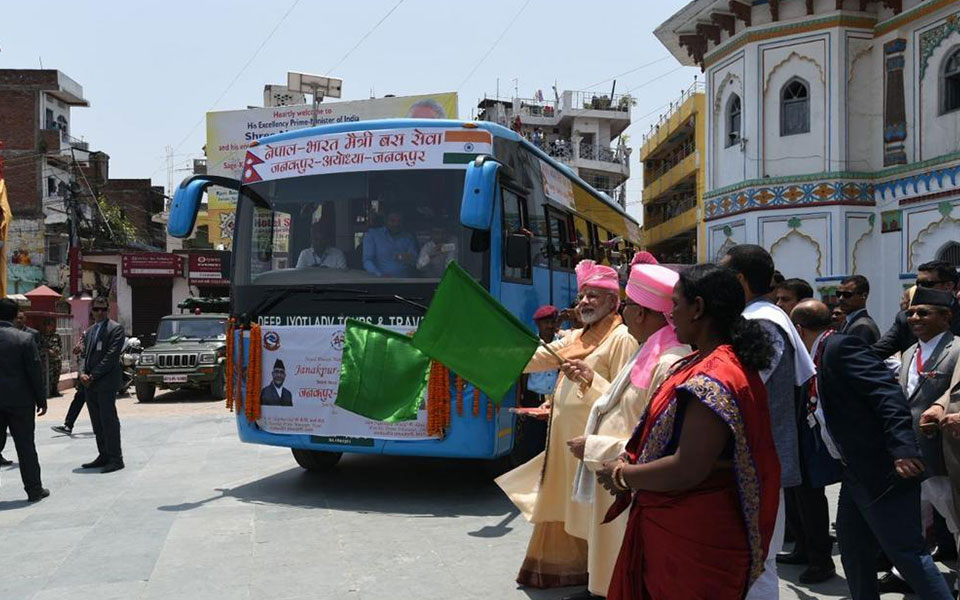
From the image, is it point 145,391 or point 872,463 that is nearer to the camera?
point 872,463

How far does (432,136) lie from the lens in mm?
7559

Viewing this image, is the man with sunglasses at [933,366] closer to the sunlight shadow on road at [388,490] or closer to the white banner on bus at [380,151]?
the sunlight shadow on road at [388,490]

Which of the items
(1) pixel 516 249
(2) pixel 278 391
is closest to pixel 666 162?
(1) pixel 516 249

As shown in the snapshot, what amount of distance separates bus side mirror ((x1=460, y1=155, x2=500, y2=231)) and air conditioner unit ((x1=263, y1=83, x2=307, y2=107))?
109 feet

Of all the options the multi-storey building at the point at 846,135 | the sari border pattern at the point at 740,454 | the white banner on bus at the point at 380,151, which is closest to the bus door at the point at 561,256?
the white banner on bus at the point at 380,151

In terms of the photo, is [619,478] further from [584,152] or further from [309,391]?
[584,152]

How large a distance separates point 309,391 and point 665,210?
44.1 metres

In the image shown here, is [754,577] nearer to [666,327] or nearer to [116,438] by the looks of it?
[666,327]

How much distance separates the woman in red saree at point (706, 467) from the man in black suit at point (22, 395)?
6579 mm

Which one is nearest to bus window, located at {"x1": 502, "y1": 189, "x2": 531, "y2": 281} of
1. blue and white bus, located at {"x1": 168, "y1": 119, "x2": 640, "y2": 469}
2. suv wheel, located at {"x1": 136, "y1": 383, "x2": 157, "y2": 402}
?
blue and white bus, located at {"x1": 168, "y1": 119, "x2": 640, "y2": 469}

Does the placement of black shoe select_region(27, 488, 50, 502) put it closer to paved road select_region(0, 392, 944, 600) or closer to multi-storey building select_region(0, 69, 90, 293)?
paved road select_region(0, 392, 944, 600)

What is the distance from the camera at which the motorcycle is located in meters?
19.2

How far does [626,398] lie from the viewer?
3980 mm

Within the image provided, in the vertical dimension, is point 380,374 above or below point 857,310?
below
